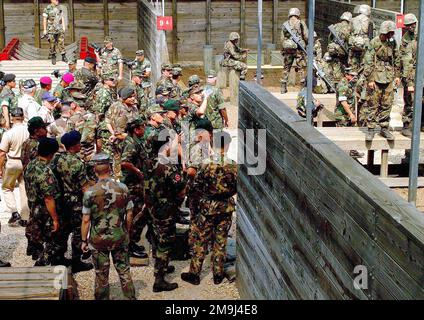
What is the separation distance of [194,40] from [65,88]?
510 inches

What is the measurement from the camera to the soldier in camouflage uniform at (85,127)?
426 inches

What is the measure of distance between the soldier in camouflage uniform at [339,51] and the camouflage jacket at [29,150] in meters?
7.67

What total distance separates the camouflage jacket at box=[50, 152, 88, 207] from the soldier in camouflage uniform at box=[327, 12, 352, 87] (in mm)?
8001

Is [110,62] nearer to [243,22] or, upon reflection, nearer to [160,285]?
[160,285]

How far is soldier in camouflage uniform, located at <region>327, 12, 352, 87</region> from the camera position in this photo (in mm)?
15562

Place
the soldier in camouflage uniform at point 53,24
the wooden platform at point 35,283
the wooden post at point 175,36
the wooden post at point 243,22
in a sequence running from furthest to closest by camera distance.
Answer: the wooden post at point 243,22
the wooden post at point 175,36
the soldier in camouflage uniform at point 53,24
the wooden platform at point 35,283

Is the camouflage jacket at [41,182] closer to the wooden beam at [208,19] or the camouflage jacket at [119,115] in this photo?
the camouflage jacket at [119,115]

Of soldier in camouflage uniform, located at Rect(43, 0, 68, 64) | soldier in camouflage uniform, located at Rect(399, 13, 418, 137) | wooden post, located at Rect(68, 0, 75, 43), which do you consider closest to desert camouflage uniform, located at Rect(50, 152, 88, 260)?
soldier in camouflage uniform, located at Rect(399, 13, 418, 137)

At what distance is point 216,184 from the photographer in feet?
26.6

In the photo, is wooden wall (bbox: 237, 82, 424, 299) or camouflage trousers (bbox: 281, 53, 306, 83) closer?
wooden wall (bbox: 237, 82, 424, 299)

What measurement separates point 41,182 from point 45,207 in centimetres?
36

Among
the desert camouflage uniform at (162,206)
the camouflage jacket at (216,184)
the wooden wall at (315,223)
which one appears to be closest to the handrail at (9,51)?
the desert camouflage uniform at (162,206)

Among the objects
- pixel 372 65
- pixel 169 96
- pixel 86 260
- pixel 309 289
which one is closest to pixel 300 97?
pixel 372 65

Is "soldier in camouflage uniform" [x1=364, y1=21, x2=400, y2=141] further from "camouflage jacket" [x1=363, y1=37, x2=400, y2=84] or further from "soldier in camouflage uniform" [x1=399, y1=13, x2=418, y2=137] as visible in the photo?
"soldier in camouflage uniform" [x1=399, y1=13, x2=418, y2=137]
